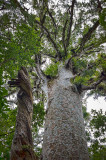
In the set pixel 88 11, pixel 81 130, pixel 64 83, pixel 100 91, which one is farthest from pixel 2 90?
pixel 100 91

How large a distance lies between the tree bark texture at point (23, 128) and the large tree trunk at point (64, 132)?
0.38 m

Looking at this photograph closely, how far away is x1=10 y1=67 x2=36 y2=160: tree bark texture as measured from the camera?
8.48 ft

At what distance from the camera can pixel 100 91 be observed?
10023 mm

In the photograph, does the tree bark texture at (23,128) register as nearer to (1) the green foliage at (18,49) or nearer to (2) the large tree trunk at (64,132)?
(2) the large tree trunk at (64,132)

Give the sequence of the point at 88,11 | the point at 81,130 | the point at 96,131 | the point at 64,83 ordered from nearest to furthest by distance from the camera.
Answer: the point at 81,130
the point at 64,83
the point at 96,131
the point at 88,11

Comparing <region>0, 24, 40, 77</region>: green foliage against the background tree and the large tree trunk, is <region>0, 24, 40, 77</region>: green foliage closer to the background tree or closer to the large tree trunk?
the background tree

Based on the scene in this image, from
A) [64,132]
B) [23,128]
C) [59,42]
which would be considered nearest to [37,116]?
[23,128]

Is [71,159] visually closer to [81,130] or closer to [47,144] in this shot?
[47,144]

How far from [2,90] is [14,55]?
6.48 feet

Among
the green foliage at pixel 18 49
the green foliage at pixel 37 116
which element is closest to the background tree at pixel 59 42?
the green foliage at pixel 18 49

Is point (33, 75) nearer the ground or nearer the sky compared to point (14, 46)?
nearer the sky

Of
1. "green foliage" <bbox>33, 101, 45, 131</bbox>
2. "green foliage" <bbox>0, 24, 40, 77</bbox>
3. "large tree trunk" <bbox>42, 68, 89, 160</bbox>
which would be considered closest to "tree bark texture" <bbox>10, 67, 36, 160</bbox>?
"large tree trunk" <bbox>42, 68, 89, 160</bbox>

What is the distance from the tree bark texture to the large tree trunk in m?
0.38

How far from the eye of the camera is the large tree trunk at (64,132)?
8.50 ft
